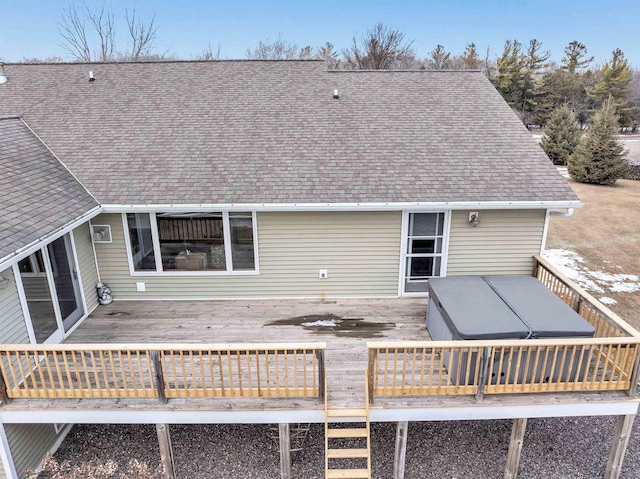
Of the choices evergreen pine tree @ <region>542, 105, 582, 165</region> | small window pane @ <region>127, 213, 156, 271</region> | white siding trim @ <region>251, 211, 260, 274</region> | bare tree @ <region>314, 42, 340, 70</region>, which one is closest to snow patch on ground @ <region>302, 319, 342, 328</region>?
white siding trim @ <region>251, 211, 260, 274</region>

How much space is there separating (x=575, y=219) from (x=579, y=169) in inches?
272

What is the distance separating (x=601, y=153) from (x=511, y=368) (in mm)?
22189

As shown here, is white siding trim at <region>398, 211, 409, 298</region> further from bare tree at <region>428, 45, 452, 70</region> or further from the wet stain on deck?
bare tree at <region>428, 45, 452, 70</region>

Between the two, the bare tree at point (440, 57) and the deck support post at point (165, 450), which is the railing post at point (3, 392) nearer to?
the deck support post at point (165, 450)

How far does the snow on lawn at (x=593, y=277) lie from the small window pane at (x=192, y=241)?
9534 mm

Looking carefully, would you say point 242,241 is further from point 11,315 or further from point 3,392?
point 3,392

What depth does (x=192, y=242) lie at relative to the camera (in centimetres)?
Answer: 788

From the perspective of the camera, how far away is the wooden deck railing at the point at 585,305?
5953 millimetres

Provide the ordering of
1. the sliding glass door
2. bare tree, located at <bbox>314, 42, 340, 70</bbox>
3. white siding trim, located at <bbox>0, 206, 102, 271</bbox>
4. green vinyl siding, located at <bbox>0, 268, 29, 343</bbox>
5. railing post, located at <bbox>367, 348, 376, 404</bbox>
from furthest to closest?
1. bare tree, located at <bbox>314, 42, 340, 70</bbox>
2. the sliding glass door
3. green vinyl siding, located at <bbox>0, 268, 29, 343</bbox>
4. railing post, located at <bbox>367, 348, 376, 404</bbox>
5. white siding trim, located at <bbox>0, 206, 102, 271</bbox>

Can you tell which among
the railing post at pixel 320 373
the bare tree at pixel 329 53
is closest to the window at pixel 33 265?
the railing post at pixel 320 373

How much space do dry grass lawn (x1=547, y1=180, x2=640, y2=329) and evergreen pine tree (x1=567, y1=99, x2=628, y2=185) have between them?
127 centimetres

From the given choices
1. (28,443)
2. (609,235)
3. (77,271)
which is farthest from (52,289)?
(609,235)

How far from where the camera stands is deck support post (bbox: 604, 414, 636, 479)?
19.0ft

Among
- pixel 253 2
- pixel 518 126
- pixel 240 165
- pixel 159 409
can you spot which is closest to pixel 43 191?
pixel 240 165
